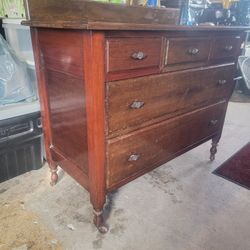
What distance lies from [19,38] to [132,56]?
0.99 m

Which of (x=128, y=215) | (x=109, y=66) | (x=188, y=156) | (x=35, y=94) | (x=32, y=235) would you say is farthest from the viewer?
(x=188, y=156)

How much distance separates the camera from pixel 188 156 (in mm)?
1898

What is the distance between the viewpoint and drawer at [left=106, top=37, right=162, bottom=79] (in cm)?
88

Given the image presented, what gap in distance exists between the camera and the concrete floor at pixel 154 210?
45.6 inches

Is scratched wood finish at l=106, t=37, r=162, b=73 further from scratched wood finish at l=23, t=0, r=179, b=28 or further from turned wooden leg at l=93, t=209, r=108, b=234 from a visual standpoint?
turned wooden leg at l=93, t=209, r=108, b=234

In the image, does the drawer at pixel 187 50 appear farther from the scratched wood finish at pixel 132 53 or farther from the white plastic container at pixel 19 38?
the white plastic container at pixel 19 38

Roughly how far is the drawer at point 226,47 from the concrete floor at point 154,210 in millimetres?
799

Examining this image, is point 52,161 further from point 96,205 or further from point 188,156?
point 188,156

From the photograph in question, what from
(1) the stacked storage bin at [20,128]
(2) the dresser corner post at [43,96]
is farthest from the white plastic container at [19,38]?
(2) the dresser corner post at [43,96]

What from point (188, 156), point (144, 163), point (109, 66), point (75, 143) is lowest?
point (188, 156)

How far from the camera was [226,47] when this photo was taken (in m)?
1.41

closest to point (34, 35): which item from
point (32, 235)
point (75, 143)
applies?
point (75, 143)

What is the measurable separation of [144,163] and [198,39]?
68 cm

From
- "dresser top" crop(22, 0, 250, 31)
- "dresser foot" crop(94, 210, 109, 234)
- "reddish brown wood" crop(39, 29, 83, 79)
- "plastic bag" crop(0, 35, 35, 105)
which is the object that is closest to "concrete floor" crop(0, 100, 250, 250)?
"dresser foot" crop(94, 210, 109, 234)
